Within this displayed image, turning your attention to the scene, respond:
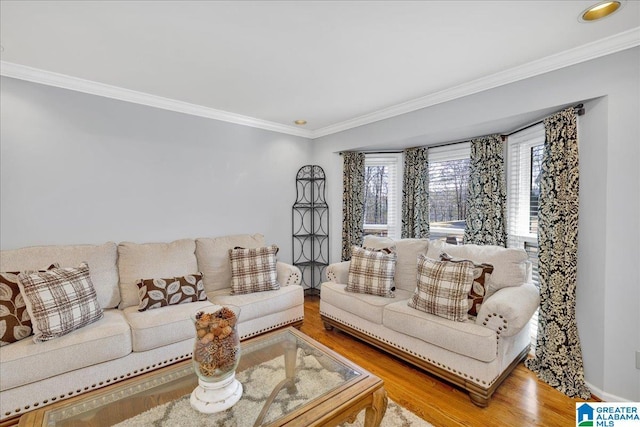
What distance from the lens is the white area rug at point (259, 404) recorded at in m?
1.38

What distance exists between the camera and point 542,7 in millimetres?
1729

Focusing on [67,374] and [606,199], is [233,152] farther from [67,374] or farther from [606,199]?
[606,199]

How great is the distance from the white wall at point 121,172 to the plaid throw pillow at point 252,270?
65 cm

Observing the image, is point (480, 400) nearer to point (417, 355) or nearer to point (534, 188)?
point (417, 355)

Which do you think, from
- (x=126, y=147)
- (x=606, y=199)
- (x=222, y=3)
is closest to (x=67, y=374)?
(x=126, y=147)

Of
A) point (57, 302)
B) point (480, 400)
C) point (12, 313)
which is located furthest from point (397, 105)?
point (12, 313)

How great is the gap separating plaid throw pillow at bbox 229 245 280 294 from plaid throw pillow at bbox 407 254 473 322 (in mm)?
1507

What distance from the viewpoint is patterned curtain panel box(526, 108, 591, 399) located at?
2246 millimetres

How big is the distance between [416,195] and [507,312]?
2.09 m

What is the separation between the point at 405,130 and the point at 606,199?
191 cm

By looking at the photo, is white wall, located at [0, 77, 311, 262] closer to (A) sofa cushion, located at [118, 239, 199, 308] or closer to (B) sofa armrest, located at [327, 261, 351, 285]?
(A) sofa cushion, located at [118, 239, 199, 308]

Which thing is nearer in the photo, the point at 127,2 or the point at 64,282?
the point at 127,2

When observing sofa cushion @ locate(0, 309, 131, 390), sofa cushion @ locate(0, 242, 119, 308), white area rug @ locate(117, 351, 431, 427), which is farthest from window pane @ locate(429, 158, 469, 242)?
sofa cushion @ locate(0, 242, 119, 308)

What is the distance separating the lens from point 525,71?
245 cm
